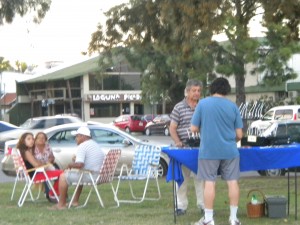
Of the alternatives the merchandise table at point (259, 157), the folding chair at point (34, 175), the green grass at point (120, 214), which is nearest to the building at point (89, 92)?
the folding chair at point (34, 175)

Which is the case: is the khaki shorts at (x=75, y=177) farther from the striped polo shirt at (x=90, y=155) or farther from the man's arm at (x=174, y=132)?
the man's arm at (x=174, y=132)

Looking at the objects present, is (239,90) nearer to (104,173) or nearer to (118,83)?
(104,173)

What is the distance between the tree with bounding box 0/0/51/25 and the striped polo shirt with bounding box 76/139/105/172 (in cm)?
530

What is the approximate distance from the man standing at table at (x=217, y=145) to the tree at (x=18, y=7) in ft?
24.7

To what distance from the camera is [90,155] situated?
34.0 ft

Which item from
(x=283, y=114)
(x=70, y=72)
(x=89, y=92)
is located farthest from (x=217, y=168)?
(x=70, y=72)

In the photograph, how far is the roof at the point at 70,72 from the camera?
197 feet

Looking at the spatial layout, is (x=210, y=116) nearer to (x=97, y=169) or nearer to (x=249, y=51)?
(x=97, y=169)

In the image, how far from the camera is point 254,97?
51500 millimetres

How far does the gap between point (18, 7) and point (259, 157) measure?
7828mm

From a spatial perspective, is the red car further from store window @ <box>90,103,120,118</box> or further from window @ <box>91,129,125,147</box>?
window @ <box>91,129,125,147</box>

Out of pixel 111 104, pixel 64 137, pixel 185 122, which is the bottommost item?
pixel 111 104

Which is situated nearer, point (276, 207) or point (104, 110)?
point (276, 207)

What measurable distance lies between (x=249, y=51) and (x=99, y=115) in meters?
36.7
